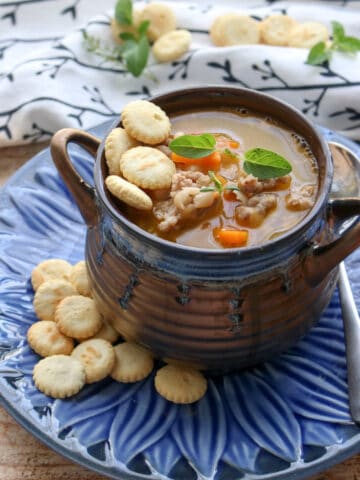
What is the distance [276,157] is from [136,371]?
65 cm

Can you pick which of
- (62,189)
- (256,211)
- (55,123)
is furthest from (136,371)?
(55,123)

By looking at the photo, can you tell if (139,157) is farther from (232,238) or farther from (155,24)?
(155,24)

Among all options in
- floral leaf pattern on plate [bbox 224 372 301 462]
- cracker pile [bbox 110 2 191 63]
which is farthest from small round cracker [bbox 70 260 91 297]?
cracker pile [bbox 110 2 191 63]

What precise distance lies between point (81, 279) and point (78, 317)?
0.17 meters

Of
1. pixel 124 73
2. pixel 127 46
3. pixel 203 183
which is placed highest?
pixel 203 183

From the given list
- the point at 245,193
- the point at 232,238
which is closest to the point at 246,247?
the point at 232,238

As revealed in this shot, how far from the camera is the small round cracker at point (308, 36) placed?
9.62 ft

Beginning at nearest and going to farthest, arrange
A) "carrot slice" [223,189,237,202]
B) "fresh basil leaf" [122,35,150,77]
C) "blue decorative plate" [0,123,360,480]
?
1. "blue decorative plate" [0,123,360,480]
2. "carrot slice" [223,189,237,202]
3. "fresh basil leaf" [122,35,150,77]

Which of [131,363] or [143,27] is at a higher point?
[143,27]

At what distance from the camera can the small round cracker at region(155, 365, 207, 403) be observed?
1761 millimetres

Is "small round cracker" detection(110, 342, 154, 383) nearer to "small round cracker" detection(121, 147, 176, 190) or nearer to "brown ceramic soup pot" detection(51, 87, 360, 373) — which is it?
"brown ceramic soup pot" detection(51, 87, 360, 373)

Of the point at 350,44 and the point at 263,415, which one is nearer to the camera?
the point at 263,415

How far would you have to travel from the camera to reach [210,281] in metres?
1.60

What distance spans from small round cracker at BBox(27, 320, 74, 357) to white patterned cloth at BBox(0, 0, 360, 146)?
3.52 feet
